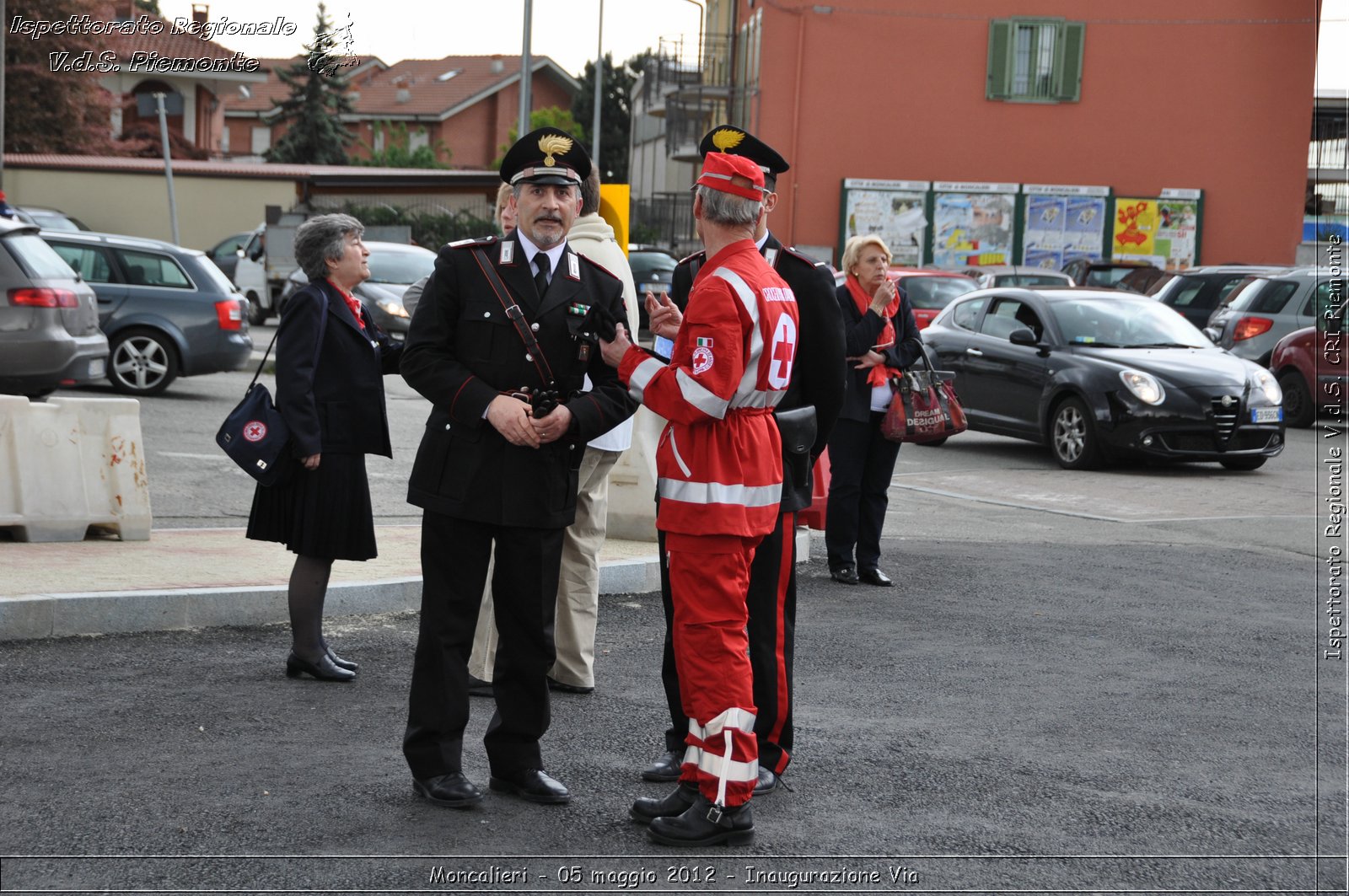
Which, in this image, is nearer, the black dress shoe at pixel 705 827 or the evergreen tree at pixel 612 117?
the black dress shoe at pixel 705 827

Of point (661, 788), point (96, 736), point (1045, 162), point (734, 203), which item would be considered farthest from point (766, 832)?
point (1045, 162)

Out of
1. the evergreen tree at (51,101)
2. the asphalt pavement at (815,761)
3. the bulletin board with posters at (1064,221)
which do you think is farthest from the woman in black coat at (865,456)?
the evergreen tree at (51,101)

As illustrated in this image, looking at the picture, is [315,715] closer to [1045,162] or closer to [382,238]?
[382,238]

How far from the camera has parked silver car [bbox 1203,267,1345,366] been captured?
19.9 metres

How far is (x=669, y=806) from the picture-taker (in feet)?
15.1

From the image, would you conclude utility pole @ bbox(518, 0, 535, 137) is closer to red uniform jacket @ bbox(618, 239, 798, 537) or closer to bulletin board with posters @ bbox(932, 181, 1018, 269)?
red uniform jacket @ bbox(618, 239, 798, 537)

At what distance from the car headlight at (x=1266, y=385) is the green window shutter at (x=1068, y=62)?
23832mm

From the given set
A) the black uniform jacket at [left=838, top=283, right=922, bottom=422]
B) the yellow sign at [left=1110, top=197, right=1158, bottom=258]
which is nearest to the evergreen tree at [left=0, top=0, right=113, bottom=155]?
the yellow sign at [left=1110, top=197, right=1158, bottom=258]

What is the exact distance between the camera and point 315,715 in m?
5.67

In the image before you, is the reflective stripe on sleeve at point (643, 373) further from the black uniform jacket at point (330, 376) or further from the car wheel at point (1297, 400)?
the car wheel at point (1297, 400)

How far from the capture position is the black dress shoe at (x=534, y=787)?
189 inches

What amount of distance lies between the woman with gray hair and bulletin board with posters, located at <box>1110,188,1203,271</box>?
108 feet

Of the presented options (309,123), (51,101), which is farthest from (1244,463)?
(309,123)

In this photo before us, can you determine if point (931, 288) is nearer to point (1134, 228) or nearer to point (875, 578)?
point (875, 578)
